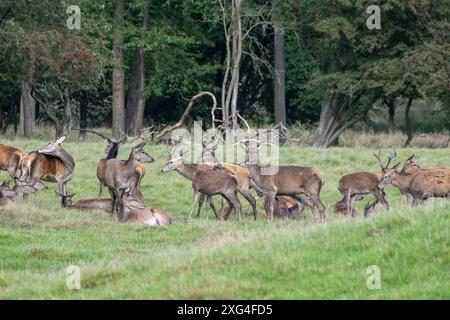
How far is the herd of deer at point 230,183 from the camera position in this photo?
20.2m

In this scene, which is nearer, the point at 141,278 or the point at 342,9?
the point at 141,278

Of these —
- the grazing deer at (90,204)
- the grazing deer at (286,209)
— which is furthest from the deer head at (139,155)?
the grazing deer at (286,209)

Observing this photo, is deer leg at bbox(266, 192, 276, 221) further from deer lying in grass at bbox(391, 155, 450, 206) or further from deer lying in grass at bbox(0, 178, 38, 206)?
deer lying in grass at bbox(0, 178, 38, 206)

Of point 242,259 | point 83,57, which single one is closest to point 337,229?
point 242,259

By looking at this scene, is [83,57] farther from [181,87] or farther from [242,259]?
[242,259]

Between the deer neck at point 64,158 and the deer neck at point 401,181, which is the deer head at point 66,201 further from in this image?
the deer neck at point 401,181

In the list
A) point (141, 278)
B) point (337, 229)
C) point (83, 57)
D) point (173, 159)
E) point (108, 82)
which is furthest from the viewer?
point (108, 82)

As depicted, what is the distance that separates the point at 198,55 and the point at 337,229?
28.1m

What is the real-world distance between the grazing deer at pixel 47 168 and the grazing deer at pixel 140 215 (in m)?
2.21

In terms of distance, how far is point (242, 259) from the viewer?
1212cm

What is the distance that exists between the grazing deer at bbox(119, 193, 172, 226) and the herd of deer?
0.04 metres

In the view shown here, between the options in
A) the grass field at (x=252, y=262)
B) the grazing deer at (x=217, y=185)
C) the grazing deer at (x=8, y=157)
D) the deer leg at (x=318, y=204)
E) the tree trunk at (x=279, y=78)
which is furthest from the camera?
the tree trunk at (x=279, y=78)

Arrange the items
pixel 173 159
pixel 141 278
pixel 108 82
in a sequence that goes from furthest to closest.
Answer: pixel 108 82 → pixel 173 159 → pixel 141 278

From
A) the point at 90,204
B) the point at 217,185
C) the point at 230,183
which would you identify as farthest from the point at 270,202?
the point at 90,204
